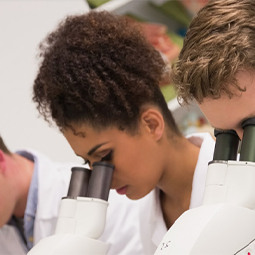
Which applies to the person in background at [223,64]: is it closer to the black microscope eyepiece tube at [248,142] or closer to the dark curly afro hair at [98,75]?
the black microscope eyepiece tube at [248,142]

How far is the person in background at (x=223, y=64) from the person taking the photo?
93cm

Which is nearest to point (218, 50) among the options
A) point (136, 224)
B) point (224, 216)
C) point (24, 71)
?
point (224, 216)

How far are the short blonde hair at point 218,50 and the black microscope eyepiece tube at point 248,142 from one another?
0.16 ft

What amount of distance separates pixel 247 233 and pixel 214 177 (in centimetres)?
10

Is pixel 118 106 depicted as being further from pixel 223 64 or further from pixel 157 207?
pixel 223 64

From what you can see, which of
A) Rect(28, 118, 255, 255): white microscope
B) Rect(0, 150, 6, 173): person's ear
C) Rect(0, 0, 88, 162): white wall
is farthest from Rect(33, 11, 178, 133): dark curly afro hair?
Rect(0, 0, 88, 162): white wall

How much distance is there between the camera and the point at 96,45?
4.56 feet

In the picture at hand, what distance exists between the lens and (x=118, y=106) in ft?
4.52

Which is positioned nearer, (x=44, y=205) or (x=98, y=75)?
(x=98, y=75)

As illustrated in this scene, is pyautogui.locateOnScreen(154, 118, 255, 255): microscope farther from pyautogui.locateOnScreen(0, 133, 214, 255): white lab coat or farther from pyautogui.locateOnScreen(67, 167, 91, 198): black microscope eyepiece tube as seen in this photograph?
pyautogui.locateOnScreen(0, 133, 214, 255): white lab coat

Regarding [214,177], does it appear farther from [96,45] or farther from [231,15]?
[96,45]

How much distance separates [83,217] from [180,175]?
0.36m

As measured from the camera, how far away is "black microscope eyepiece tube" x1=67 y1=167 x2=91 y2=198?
126 cm

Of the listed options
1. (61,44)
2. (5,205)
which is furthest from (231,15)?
(5,205)
